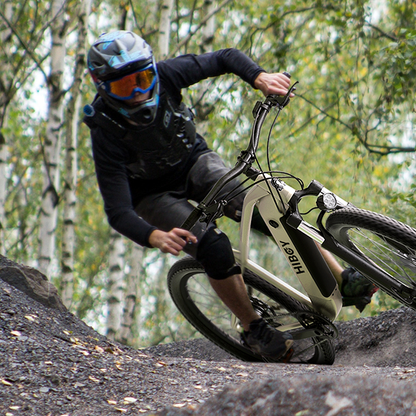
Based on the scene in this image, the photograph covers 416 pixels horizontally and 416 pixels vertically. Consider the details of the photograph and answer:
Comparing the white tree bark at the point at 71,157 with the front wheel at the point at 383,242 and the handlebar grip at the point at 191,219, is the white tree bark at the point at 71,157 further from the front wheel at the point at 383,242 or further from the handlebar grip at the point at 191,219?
the front wheel at the point at 383,242

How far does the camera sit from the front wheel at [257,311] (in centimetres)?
369

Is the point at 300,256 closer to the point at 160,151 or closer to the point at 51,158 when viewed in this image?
the point at 160,151

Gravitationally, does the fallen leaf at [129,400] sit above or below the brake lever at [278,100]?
below

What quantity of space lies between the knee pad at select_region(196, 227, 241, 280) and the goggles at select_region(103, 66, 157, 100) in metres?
1.05

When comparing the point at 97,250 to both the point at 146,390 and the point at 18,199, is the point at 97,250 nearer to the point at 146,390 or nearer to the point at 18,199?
the point at 18,199

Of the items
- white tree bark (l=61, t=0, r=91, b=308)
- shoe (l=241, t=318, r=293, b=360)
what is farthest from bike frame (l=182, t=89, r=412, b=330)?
white tree bark (l=61, t=0, r=91, b=308)

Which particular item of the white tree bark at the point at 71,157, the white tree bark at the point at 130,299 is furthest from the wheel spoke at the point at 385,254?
the white tree bark at the point at 130,299

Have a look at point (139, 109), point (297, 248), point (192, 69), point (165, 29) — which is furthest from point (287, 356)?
point (165, 29)

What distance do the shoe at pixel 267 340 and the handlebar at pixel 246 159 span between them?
1058 millimetres

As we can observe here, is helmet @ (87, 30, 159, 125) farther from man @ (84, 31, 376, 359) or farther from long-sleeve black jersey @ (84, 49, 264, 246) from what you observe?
long-sleeve black jersey @ (84, 49, 264, 246)

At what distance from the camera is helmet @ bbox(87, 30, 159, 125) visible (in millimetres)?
3242

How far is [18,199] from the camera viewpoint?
14820mm

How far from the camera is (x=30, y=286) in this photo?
13.6 feet

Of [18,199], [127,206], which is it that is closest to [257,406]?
[127,206]
